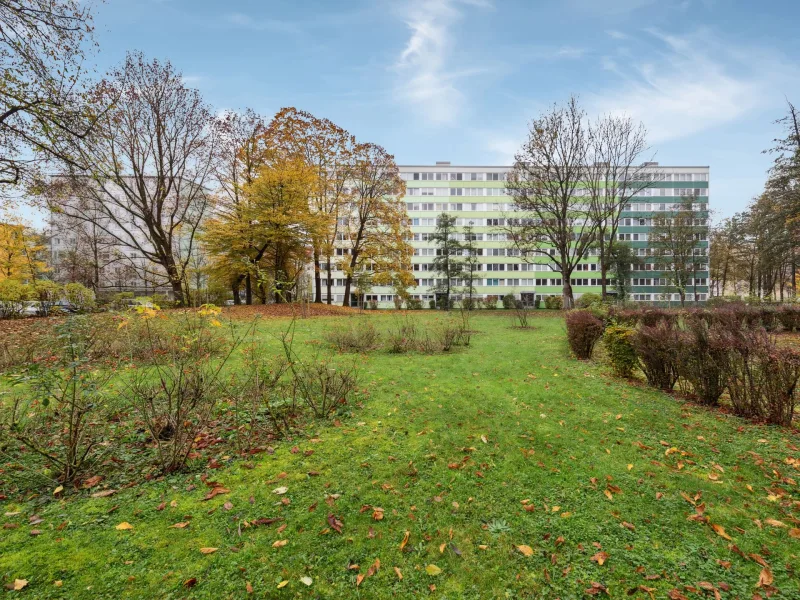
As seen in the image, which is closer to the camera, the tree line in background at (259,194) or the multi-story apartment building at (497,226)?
the tree line in background at (259,194)

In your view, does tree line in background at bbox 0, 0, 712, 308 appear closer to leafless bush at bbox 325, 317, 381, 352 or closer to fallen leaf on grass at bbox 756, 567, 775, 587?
leafless bush at bbox 325, 317, 381, 352

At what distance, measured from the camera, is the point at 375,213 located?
32688 mm

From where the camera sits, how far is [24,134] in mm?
8828

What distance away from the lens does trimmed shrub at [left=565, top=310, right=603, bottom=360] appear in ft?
32.5

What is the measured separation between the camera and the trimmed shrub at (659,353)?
6.79m

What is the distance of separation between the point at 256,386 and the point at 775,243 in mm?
33562

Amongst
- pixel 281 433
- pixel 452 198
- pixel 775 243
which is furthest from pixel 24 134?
pixel 452 198

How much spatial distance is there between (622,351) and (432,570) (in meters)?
7.08

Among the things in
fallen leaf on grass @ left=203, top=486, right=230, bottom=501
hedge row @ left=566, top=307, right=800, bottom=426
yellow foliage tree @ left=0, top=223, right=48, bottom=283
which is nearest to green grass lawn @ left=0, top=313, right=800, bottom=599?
fallen leaf on grass @ left=203, top=486, right=230, bottom=501

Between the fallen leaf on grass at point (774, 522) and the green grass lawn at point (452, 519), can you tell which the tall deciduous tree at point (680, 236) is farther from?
the fallen leaf on grass at point (774, 522)

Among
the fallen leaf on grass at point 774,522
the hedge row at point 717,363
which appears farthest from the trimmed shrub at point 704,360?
the fallen leaf on grass at point 774,522

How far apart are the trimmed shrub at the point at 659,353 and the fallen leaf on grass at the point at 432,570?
6.26m

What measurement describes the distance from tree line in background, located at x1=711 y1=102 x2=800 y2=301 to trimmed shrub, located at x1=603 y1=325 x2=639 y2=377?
2119cm

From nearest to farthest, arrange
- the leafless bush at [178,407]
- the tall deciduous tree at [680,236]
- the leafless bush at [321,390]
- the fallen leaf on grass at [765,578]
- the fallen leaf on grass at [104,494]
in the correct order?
the fallen leaf on grass at [765,578], the fallen leaf on grass at [104,494], the leafless bush at [178,407], the leafless bush at [321,390], the tall deciduous tree at [680,236]
